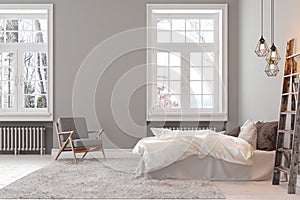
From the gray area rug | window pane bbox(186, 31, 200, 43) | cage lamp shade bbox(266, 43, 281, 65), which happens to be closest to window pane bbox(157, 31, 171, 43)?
window pane bbox(186, 31, 200, 43)

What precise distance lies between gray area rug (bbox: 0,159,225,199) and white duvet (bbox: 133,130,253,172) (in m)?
0.27

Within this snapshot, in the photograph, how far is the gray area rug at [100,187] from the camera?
545 centimetres

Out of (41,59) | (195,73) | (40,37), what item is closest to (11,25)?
(40,37)

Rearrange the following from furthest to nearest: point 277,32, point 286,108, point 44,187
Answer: point 277,32, point 286,108, point 44,187

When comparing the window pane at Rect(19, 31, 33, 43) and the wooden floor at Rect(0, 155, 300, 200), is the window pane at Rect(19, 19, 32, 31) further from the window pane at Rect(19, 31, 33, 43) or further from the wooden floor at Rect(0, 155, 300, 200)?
the wooden floor at Rect(0, 155, 300, 200)

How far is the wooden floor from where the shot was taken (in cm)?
554

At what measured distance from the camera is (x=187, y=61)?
35.0 ft

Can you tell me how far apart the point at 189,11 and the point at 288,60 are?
4118 mm

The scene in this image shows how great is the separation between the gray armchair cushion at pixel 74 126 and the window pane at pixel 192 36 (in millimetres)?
2732

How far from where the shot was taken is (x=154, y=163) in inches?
262

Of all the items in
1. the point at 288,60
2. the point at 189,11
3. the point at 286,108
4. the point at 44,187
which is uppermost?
the point at 189,11

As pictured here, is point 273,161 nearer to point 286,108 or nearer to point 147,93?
point 286,108

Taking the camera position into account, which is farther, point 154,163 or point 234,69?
point 234,69

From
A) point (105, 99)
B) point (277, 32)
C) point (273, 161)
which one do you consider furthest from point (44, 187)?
point (105, 99)
